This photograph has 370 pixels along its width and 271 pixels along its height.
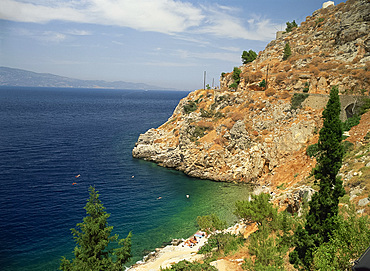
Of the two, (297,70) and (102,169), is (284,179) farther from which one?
(102,169)

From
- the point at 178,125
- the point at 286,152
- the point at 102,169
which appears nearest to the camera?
the point at 286,152

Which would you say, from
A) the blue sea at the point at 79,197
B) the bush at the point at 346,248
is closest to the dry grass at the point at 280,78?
the blue sea at the point at 79,197

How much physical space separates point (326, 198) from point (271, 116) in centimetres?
3540

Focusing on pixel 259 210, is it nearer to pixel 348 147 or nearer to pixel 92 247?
pixel 92 247

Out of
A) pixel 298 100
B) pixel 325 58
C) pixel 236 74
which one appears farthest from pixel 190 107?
pixel 325 58

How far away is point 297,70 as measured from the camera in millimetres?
57312

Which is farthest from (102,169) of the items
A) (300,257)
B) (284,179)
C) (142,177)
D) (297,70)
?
(297,70)

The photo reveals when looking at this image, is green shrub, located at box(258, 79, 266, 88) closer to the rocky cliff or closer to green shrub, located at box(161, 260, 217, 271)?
the rocky cliff

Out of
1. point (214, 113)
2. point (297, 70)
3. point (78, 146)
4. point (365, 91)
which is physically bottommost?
point (78, 146)

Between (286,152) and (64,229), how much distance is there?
37.3 metres

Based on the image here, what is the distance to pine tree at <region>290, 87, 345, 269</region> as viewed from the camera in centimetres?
1570

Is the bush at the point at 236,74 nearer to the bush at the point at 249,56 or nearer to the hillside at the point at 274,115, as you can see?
the hillside at the point at 274,115

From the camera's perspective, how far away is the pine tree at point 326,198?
618 inches

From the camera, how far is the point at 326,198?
632 inches
